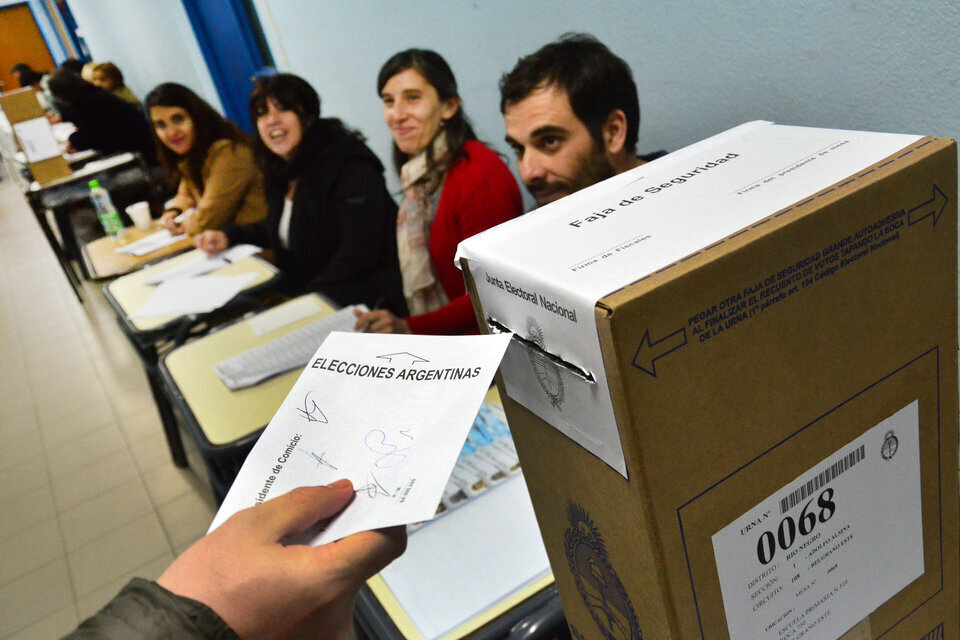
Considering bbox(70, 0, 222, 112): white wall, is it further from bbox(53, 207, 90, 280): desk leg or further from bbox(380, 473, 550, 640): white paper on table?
bbox(380, 473, 550, 640): white paper on table

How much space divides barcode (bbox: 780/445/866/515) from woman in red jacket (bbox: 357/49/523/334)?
1.30 metres

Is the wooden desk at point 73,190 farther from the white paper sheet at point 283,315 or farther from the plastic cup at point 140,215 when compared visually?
the white paper sheet at point 283,315

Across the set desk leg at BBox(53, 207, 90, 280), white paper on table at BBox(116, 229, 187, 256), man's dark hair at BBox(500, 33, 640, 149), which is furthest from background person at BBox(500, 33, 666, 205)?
desk leg at BBox(53, 207, 90, 280)

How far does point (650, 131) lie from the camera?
1489mm

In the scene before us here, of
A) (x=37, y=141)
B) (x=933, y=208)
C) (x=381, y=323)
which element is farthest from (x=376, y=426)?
(x=37, y=141)

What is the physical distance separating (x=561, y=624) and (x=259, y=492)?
49 centimetres

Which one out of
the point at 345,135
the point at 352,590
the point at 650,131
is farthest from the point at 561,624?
the point at 345,135

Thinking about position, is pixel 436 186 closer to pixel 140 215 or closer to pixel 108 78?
pixel 140 215

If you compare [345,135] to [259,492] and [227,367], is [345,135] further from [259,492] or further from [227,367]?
[259,492]

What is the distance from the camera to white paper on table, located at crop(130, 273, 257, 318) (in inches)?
93.4

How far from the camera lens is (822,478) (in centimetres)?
55

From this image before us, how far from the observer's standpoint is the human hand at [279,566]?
54cm

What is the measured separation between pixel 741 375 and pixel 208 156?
3.49 meters
